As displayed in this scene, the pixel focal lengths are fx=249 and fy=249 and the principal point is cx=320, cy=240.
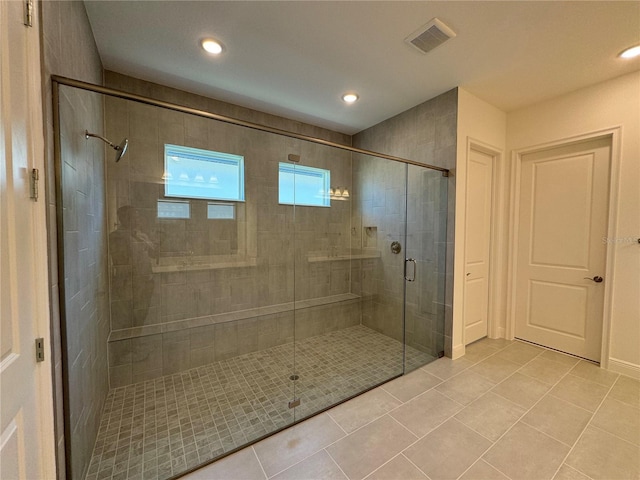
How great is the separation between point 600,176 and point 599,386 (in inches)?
75.8

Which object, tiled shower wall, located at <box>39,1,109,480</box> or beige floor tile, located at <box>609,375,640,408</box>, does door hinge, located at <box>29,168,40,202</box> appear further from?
beige floor tile, located at <box>609,375,640,408</box>

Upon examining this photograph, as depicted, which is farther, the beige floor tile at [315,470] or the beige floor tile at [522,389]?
the beige floor tile at [522,389]

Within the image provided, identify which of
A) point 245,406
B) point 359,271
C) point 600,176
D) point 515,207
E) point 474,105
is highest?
point 474,105

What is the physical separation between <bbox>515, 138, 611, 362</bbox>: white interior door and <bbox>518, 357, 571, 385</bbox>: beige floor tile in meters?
0.38

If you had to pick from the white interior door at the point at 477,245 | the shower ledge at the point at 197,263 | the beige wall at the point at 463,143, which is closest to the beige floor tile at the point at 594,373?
the white interior door at the point at 477,245

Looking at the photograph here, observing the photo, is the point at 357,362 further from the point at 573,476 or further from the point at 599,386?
the point at 599,386

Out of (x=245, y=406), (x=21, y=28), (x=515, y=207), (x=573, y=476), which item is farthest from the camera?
(x=515, y=207)

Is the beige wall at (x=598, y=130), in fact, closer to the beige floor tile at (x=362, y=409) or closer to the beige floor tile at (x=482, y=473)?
the beige floor tile at (x=362, y=409)

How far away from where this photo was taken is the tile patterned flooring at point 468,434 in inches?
54.9

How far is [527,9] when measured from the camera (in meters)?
1.55

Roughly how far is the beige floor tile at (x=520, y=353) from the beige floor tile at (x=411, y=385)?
0.99 metres

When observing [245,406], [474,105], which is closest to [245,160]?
[245,406]

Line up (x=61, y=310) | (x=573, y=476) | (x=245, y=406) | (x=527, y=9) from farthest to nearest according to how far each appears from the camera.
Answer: (x=245, y=406) < (x=527, y=9) < (x=573, y=476) < (x=61, y=310)

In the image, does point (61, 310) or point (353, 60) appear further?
point (353, 60)
